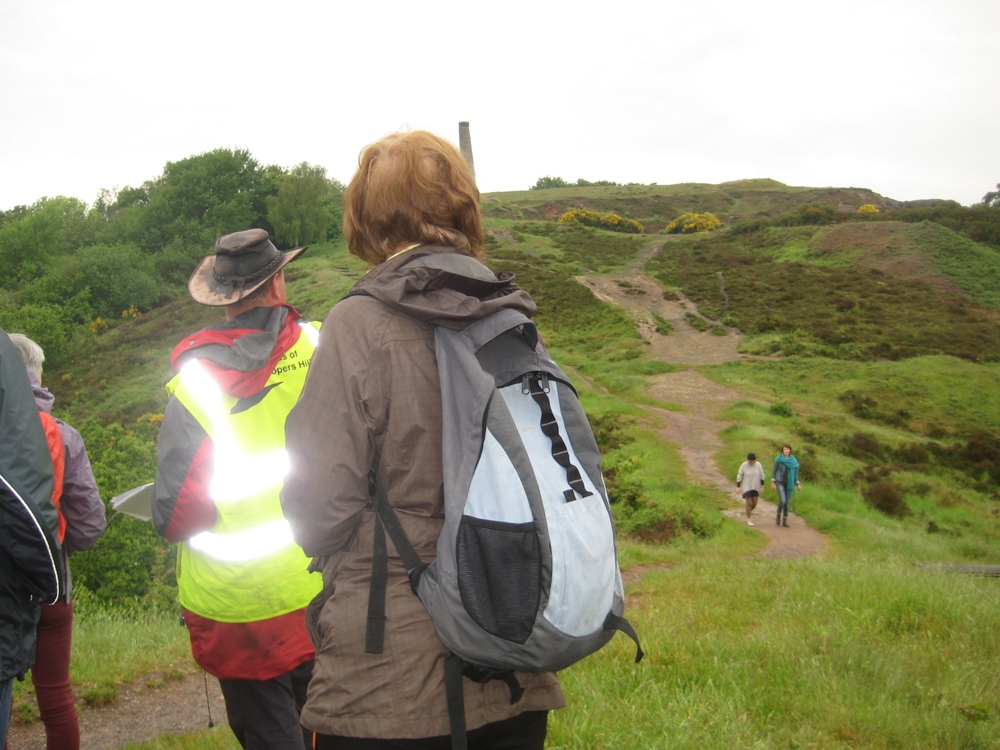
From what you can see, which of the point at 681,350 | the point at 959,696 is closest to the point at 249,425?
the point at 959,696

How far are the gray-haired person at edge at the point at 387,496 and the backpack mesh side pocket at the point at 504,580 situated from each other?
17 cm

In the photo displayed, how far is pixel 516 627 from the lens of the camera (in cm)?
150

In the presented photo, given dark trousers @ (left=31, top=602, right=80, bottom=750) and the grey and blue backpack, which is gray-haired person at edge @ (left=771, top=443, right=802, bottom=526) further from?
the grey and blue backpack

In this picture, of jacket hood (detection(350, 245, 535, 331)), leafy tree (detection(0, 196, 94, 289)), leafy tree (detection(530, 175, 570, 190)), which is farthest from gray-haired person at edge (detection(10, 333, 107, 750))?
leafy tree (detection(530, 175, 570, 190))

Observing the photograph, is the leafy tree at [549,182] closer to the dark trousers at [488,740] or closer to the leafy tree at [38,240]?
the leafy tree at [38,240]

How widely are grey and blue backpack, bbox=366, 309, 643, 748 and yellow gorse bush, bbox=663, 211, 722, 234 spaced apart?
7345 centimetres

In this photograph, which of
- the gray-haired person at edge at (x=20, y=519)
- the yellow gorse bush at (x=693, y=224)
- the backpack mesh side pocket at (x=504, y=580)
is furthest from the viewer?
the yellow gorse bush at (x=693, y=224)

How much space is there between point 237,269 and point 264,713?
1.49 meters

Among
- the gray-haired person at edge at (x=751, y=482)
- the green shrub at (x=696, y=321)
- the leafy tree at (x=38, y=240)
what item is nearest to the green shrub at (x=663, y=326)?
the green shrub at (x=696, y=321)

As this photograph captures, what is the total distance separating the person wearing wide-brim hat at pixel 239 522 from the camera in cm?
241

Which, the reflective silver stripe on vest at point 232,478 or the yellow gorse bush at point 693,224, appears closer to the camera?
the reflective silver stripe on vest at point 232,478

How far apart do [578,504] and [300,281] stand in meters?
48.0

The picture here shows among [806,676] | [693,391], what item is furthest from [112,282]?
[806,676]

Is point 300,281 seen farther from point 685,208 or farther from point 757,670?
point 685,208
